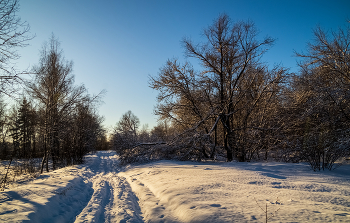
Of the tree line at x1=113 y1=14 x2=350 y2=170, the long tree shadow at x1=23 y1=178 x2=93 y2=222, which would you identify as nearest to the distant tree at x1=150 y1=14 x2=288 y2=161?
the tree line at x1=113 y1=14 x2=350 y2=170

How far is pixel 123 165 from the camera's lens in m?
14.1

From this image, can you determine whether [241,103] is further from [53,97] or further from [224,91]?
[53,97]

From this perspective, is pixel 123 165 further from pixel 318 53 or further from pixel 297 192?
pixel 318 53

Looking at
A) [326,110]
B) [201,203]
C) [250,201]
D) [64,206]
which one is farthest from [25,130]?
[326,110]

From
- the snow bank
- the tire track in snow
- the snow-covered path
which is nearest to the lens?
the snow bank

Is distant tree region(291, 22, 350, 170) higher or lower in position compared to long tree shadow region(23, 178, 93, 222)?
higher

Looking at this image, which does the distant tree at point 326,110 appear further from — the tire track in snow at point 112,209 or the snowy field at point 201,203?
the tire track in snow at point 112,209

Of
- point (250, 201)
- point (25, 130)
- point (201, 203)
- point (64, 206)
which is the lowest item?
point (64, 206)

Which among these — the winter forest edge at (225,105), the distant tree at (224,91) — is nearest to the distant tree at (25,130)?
the winter forest edge at (225,105)

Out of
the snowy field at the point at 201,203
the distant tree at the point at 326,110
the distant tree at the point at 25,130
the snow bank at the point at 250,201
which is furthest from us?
the distant tree at the point at 25,130

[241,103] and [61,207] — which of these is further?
[241,103]

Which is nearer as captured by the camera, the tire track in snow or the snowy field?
the snowy field

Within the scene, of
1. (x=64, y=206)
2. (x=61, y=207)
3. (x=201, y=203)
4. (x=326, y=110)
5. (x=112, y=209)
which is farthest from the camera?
(x=326, y=110)

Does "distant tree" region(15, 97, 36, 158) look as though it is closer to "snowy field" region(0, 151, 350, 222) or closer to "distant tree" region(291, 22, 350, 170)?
"snowy field" region(0, 151, 350, 222)
